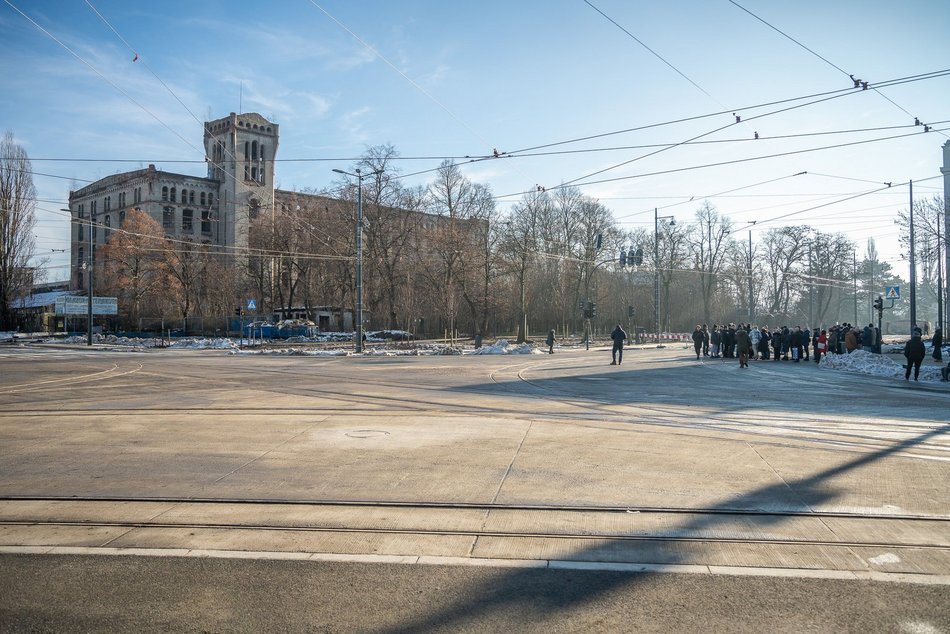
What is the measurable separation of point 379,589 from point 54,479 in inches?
206

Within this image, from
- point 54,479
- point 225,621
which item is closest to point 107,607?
point 225,621

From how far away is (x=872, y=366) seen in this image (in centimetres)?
2377

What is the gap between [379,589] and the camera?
419 cm

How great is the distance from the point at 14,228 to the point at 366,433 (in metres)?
71.5

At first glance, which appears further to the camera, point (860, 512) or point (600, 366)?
point (600, 366)

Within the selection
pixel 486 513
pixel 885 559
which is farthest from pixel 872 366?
pixel 486 513

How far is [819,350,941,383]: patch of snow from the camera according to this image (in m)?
21.1

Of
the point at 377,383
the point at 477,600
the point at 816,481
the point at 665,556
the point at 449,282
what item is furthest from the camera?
the point at 449,282

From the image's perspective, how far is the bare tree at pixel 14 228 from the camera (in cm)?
6306

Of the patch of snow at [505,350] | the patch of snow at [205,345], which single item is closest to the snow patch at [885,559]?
the patch of snow at [505,350]

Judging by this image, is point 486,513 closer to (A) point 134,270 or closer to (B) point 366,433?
(B) point 366,433

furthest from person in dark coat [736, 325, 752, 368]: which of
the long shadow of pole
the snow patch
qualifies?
the long shadow of pole

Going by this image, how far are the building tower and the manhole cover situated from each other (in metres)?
91.0

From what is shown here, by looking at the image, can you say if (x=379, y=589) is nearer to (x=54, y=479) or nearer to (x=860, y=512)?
(x=860, y=512)
